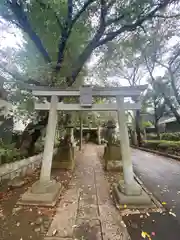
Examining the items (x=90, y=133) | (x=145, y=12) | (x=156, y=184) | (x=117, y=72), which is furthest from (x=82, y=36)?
(x=90, y=133)

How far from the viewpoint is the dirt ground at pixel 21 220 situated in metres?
2.70

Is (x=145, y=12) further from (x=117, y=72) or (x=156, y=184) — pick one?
(x=117, y=72)

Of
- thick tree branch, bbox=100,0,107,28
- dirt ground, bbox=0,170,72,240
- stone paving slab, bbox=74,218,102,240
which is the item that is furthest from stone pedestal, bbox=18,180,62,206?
thick tree branch, bbox=100,0,107,28

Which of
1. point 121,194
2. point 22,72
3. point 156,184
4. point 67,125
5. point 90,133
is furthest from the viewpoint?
point 90,133

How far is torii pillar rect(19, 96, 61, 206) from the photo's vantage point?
3.73 metres

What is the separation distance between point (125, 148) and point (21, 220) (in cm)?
278

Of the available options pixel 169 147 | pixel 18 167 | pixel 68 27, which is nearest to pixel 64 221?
pixel 18 167

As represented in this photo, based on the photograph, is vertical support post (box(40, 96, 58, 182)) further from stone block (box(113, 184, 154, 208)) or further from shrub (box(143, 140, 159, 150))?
shrub (box(143, 140, 159, 150))

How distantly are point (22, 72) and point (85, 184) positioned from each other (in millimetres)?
5046

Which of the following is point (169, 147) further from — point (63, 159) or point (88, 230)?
point (88, 230)

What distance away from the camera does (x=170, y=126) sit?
81.1 ft

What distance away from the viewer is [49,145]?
439 centimetres

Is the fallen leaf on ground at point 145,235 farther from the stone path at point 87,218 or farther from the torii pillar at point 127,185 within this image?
the torii pillar at point 127,185

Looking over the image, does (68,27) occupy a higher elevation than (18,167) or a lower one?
higher
